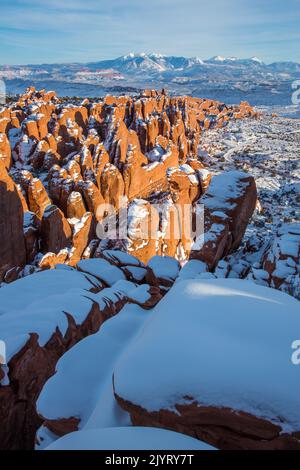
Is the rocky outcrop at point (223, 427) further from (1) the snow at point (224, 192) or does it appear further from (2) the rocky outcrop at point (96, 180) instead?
(1) the snow at point (224, 192)

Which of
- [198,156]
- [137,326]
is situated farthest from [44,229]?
[198,156]

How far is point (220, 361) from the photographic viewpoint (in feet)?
14.2

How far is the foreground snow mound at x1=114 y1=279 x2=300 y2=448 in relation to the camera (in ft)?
12.6

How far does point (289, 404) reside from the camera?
3.83 metres

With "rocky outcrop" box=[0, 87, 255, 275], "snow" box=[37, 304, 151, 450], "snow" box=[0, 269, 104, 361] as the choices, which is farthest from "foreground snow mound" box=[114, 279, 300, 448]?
"rocky outcrop" box=[0, 87, 255, 275]

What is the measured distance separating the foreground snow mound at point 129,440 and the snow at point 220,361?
1.02 feet

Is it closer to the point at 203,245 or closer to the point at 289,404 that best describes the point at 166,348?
the point at 289,404

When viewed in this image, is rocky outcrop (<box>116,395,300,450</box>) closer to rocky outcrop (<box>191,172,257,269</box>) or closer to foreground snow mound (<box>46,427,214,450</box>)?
foreground snow mound (<box>46,427,214,450</box>)

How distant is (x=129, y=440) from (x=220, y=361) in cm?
150

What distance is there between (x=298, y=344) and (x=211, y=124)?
318 feet

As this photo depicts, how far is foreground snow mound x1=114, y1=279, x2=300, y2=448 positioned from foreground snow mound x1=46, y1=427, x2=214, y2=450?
0.22 meters

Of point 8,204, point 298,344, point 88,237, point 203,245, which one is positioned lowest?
point 88,237

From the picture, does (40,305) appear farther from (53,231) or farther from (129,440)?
(53,231)

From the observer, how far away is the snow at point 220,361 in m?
3.94
